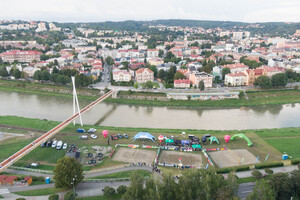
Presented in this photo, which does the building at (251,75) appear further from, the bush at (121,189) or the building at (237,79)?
the bush at (121,189)

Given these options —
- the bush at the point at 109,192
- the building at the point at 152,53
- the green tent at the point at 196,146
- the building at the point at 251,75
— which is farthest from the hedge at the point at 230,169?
the building at the point at 152,53

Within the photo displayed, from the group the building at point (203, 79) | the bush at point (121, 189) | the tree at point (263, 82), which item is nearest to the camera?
the bush at point (121, 189)

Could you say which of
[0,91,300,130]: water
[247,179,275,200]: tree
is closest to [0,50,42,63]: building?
[0,91,300,130]: water

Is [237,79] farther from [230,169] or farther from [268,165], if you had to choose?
[230,169]

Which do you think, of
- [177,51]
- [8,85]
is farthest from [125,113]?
[177,51]

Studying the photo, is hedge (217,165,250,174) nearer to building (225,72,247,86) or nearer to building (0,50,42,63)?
building (225,72,247,86)

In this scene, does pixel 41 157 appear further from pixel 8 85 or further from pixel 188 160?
pixel 8 85
